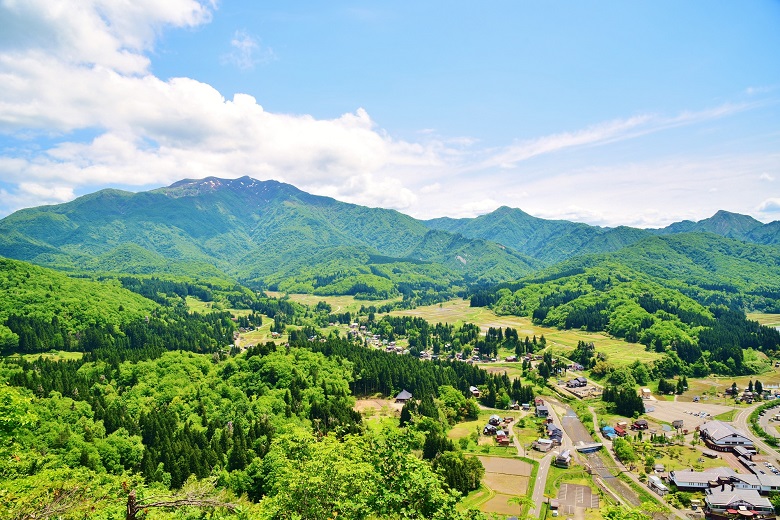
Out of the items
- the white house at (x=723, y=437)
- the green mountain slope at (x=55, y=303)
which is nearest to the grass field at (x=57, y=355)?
the green mountain slope at (x=55, y=303)

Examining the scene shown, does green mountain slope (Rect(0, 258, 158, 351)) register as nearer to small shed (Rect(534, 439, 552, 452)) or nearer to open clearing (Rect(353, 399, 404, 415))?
open clearing (Rect(353, 399, 404, 415))

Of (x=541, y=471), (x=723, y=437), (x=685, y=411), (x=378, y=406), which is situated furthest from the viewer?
(x=685, y=411)

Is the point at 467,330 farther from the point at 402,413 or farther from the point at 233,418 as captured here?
the point at 233,418

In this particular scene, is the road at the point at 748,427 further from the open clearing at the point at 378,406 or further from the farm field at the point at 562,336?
the open clearing at the point at 378,406

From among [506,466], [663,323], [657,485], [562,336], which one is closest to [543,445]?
[506,466]

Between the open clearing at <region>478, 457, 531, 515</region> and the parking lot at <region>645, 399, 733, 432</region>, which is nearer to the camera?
the open clearing at <region>478, 457, 531, 515</region>

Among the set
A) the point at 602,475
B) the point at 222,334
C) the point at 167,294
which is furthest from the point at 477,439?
→ the point at 167,294

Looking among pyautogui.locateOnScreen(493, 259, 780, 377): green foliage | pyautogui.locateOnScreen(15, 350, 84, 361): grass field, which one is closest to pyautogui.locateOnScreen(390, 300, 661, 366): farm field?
pyautogui.locateOnScreen(493, 259, 780, 377): green foliage

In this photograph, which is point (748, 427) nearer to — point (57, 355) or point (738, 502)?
point (738, 502)

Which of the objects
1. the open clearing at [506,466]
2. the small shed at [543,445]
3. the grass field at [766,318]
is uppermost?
the grass field at [766,318]

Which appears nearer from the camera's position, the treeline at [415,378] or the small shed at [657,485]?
the small shed at [657,485]

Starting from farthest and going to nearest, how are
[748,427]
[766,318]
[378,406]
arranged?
[766,318], [378,406], [748,427]

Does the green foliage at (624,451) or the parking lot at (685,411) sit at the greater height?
the green foliage at (624,451)
